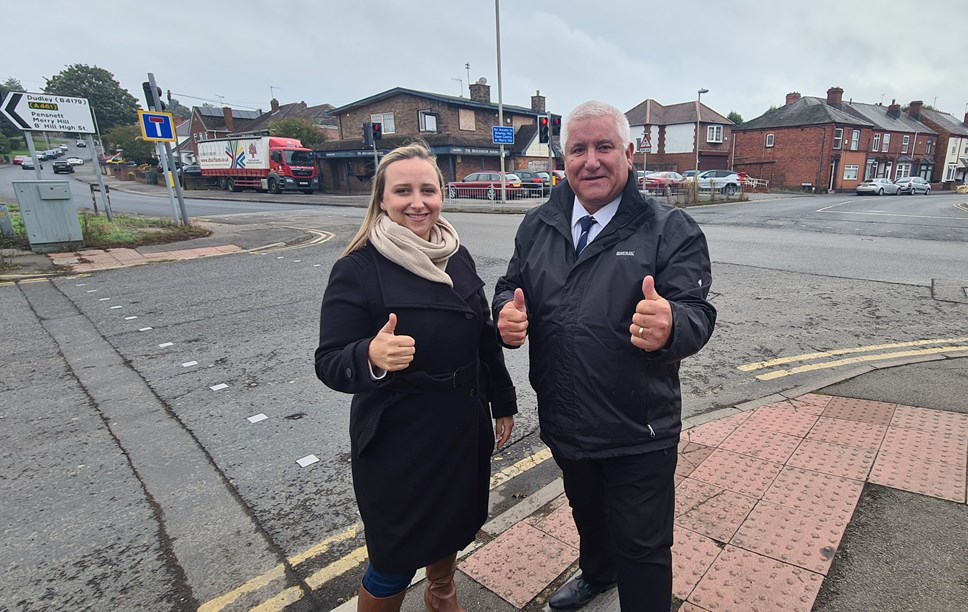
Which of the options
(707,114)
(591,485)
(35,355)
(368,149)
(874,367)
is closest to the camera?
(591,485)

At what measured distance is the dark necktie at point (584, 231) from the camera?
1.91 meters

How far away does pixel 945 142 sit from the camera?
5306cm

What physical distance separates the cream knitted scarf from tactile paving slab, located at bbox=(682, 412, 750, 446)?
245cm

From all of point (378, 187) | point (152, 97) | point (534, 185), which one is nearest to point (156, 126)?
point (152, 97)

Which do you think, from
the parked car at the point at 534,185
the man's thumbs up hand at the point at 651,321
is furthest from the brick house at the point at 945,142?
the man's thumbs up hand at the point at 651,321

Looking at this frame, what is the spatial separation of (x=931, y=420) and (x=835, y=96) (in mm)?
53196

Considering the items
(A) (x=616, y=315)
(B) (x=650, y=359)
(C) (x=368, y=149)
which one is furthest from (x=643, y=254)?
(C) (x=368, y=149)

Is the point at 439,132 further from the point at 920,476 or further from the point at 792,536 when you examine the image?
the point at 792,536

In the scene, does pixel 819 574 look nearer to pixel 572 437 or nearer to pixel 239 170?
pixel 572 437

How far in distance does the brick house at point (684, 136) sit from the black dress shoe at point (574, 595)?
48.6 meters

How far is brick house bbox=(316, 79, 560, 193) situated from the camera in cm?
3369

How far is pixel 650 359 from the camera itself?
170cm

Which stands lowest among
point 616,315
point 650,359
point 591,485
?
point 591,485

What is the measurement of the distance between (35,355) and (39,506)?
3099 mm
